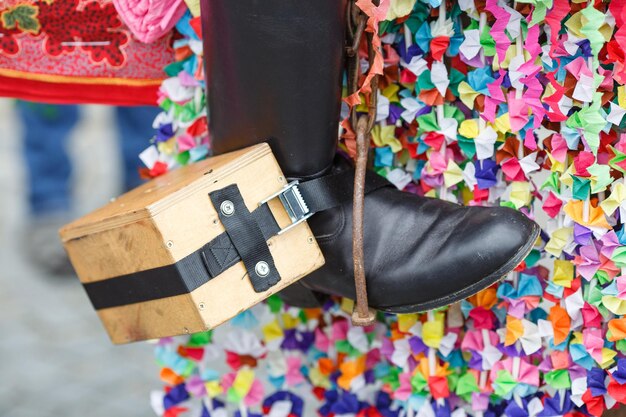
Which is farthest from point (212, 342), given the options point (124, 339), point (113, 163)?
point (113, 163)

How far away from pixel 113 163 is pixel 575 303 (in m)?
2.34

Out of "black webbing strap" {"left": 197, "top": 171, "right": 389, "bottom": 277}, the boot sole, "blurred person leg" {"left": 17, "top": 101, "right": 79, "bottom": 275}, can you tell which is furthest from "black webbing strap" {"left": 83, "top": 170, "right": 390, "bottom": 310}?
"blurred person leg" {"left": 17, "top": 101, "right": 79, "bottom": 275}

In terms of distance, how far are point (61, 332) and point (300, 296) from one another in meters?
1.51

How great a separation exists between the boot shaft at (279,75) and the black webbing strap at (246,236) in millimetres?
70

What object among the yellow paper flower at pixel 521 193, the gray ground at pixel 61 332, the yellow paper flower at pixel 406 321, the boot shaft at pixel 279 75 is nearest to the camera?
the boot shaft at pixel 279 75

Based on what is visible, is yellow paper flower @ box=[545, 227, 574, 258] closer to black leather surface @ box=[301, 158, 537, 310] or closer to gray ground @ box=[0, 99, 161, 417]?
black leather surface @ box=[301, 158, 537, 310]

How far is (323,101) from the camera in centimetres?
86

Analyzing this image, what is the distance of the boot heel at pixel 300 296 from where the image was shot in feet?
3.24

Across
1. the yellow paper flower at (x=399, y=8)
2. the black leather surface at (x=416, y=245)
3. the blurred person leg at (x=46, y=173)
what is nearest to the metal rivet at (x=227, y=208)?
the black leather surface at (x=416, y=245)

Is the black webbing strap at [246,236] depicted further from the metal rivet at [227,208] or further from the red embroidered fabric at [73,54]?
the red embroidered fabric at [73,54]

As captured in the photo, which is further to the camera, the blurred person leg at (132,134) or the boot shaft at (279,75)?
the blurred person leg at (132,134)

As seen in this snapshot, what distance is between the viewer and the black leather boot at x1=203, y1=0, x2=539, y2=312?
2.70 feet

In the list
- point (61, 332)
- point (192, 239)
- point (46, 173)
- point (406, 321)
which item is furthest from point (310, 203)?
point (46, 173)

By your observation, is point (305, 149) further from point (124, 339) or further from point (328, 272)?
point (124, 339)
